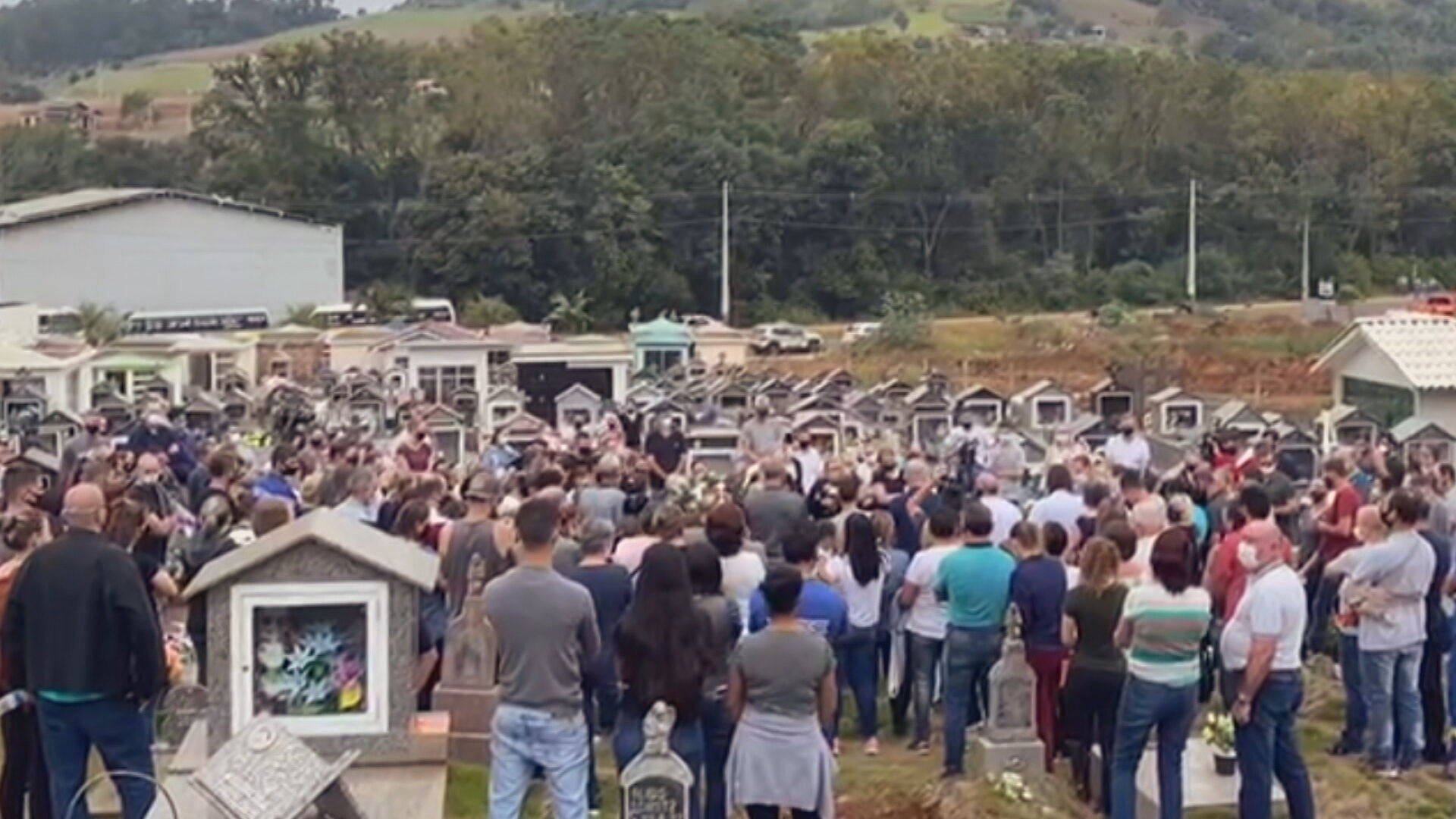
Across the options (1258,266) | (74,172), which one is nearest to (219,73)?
(74,172)

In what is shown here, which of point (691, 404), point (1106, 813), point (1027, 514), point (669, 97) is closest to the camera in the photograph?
point (1106, 813)

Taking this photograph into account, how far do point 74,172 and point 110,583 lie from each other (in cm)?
7769

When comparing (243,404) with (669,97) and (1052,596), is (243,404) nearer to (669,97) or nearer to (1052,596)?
(1052,596)

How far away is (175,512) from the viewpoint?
12.8 m

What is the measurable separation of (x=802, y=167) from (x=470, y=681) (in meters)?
61.6

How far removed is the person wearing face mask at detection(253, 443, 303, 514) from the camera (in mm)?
12773

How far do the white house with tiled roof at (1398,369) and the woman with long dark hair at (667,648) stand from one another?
2663cm

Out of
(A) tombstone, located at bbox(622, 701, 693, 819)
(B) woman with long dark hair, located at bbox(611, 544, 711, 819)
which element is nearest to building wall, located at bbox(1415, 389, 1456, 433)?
(B) woman with long dark hair, located at bbox(611, 544, 711, 819)

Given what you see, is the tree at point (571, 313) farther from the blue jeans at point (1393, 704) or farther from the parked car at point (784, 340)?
the blue jeans at point (1393, 704)

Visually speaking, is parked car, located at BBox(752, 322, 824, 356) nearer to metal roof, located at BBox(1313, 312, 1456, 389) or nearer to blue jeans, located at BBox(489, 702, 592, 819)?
metal roof, located at BBox(1313, 312, 1456, 389)

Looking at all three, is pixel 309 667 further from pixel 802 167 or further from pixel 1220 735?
pixel 802 167

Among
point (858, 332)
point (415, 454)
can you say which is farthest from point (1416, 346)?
point (858, 332)

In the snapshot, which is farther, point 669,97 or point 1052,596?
point 669,97

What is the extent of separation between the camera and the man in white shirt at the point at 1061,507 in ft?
39.1
